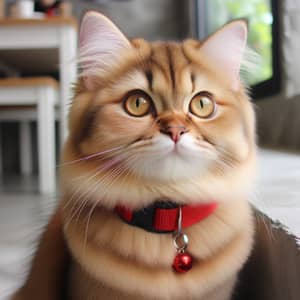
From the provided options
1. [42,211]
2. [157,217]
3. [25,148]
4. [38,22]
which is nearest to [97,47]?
[157,217]

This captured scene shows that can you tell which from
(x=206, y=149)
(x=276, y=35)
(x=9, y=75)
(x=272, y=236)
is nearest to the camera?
(x=206, y=149)

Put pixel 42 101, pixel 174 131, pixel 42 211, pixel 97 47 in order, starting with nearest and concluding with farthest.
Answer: pixel 174 131 → pixel 97 47 → pixel 42 211 → pixel 42 101

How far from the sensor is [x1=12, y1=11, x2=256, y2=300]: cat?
27.4 inches

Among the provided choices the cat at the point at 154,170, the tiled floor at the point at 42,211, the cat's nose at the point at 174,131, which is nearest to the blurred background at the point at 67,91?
the tiled floor at the point at 42,211

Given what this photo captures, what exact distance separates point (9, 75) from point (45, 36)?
1.17 meters

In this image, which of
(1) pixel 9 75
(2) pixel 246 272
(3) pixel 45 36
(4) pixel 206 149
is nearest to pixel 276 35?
(3) pixel 45 36

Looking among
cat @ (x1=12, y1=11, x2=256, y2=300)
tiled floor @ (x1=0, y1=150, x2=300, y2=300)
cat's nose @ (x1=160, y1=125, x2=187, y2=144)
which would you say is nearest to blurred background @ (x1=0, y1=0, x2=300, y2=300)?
tiled floor @ (x1=0, y1=150, x2=300, y2=300)

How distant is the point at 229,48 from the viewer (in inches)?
31.6

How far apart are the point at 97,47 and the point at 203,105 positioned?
0.67 ft

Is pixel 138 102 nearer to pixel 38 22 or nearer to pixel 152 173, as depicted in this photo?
pixel 152 173

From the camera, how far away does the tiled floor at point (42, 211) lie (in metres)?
0.93

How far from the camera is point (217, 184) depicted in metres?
0.74

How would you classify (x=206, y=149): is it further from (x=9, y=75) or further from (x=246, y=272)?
(x=9, y=75)

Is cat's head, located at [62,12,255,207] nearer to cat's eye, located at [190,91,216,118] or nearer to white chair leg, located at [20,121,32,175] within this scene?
cat's eye, located at [190,91,216,118]
